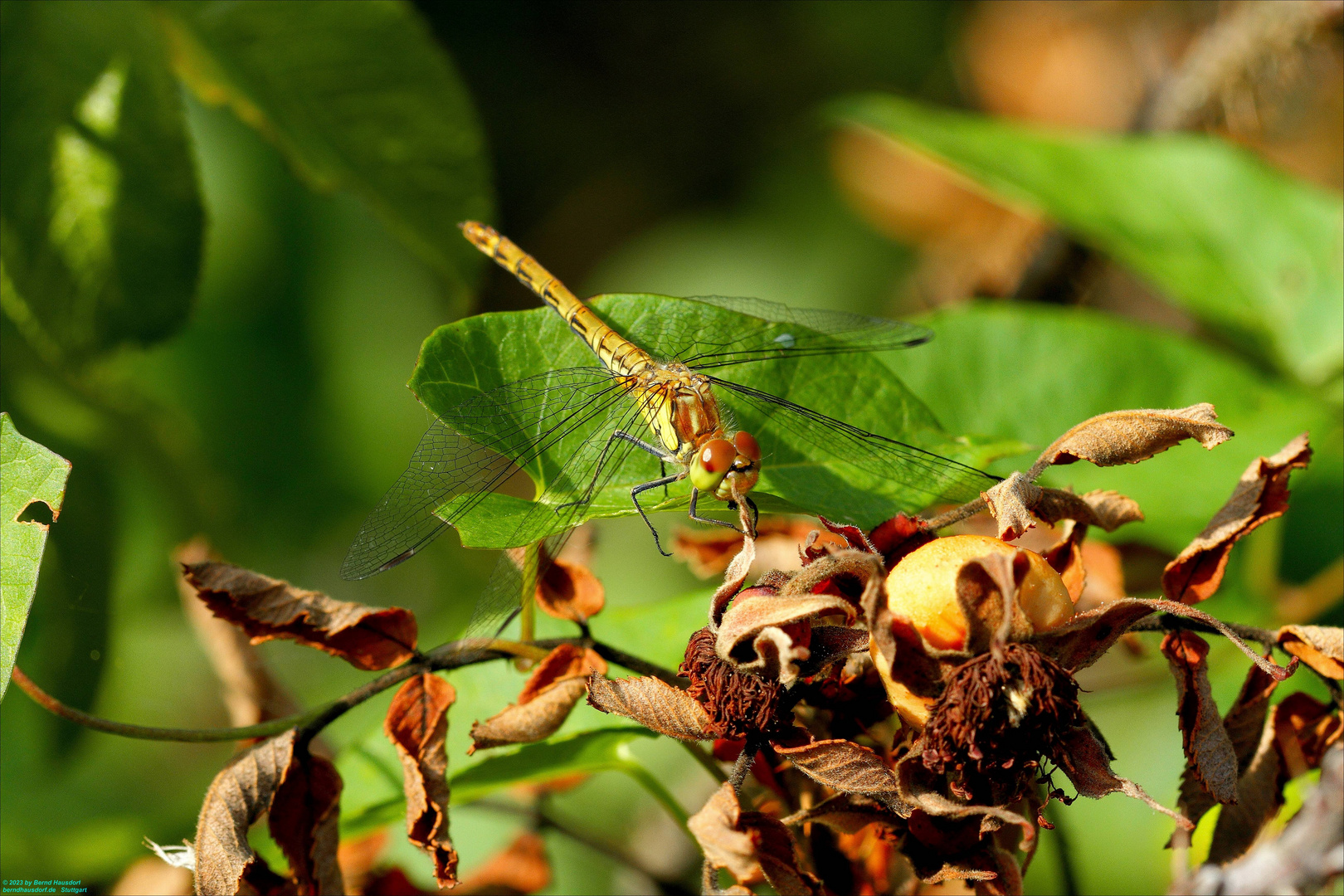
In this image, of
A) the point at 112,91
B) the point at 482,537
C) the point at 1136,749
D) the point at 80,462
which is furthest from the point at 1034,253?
the point at 80,462

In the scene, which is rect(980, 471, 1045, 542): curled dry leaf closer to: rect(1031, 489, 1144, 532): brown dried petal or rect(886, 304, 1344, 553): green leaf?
rect(1031, 489, 1144, 532): brown dried petal

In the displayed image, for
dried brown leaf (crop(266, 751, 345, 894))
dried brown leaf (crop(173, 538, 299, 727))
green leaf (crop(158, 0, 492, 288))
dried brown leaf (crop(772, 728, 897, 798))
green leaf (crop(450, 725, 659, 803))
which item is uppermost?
green leaf (crop(158, 0, 492, 288))

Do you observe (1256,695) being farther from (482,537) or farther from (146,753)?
(146,753)

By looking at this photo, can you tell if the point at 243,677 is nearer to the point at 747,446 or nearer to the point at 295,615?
the point at 295,615

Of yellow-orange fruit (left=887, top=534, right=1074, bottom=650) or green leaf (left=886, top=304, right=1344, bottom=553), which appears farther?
green leaf (left=886, top=304, right=1344, bottom=553)

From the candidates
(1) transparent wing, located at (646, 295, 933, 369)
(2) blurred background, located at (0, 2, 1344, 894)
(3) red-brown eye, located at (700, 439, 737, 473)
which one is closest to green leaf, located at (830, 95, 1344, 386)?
(2) blurred background, located at (0, 2, 1344, 894)

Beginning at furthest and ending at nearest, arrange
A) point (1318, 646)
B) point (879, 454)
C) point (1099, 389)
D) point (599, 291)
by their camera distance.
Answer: point (599, 291) < point (1099, 389) < point (879, 454) < point (1318, 646)

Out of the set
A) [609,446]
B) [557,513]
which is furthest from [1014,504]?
[609,446]
